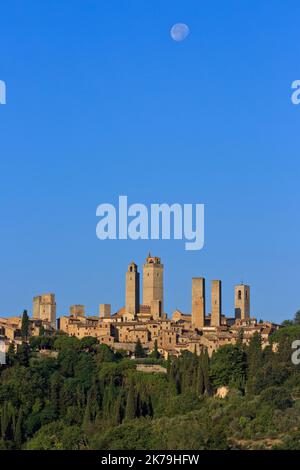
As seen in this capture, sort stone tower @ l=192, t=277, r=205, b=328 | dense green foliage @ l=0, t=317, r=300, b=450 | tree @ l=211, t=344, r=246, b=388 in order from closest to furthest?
dense green foliage @ l=0, t=317, r=300, b=450, tree @ l=211, t=344, r=246, b=388, stone tower @ l=192, t=277, r=205, b=328

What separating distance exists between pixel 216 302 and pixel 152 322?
4.32m

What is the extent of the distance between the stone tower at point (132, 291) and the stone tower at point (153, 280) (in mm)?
622

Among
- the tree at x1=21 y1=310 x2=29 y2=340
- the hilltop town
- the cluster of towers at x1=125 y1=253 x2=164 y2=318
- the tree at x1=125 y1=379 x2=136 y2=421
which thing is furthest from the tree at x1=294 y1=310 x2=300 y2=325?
the tree at x1=125 y1=379 x2=136 y2=421

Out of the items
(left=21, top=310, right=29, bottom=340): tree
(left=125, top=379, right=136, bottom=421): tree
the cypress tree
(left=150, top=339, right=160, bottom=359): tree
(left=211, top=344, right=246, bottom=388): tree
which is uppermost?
(left=21, top=310, right=29, bottom=340): tree

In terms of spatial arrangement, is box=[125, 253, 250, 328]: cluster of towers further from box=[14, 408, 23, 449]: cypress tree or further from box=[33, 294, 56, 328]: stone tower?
box=[14, 408, 23, 449]: cypress tree

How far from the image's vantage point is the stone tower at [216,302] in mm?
78750

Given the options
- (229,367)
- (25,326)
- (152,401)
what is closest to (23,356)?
(25,326)

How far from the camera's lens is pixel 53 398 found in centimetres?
5903

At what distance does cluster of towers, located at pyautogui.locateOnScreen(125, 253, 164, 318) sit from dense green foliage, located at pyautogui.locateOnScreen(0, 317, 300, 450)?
40.1ft

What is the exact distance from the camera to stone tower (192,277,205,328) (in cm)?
7831

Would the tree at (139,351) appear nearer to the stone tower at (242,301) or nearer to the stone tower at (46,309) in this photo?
the stone tower at (46,309)

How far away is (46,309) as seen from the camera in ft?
267

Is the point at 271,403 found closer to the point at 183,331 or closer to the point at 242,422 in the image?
the point at 242,422

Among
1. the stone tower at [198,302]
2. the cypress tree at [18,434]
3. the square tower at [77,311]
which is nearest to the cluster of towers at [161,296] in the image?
the stone tower at [198,302]
